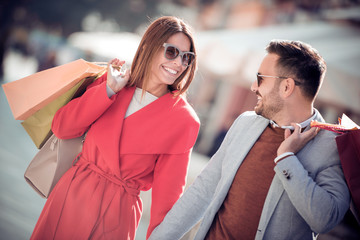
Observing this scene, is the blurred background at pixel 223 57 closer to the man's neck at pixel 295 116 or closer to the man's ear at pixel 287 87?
the man's neck at pixel 295 116

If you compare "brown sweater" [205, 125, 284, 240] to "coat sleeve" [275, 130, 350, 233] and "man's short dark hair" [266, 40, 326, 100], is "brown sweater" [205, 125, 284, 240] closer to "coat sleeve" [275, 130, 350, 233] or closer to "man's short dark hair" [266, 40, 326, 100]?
"coat sleeve" [275, 130, 350, 233]

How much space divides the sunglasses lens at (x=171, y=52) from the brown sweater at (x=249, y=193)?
0.81 meters

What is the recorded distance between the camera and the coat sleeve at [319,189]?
141 centimetres

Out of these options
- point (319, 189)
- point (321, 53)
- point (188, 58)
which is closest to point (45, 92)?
point (188, 58)

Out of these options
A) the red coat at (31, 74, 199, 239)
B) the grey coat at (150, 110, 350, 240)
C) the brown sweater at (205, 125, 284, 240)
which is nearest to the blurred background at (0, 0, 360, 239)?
the grey coat at (150, 110, 350, 240)

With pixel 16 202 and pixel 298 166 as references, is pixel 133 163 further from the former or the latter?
pixel 16 202

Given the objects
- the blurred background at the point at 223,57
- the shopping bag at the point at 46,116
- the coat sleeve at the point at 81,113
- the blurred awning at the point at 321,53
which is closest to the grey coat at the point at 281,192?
the blurred background at the point at 223,57

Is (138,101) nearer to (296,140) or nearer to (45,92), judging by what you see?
(45,92)

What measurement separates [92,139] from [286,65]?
4.48 feet

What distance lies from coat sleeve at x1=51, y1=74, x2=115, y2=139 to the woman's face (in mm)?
360

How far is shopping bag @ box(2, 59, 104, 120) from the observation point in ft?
6.72

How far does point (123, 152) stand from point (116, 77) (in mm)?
519

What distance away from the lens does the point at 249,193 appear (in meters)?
1.72

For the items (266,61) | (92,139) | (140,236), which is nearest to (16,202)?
(140,236)
